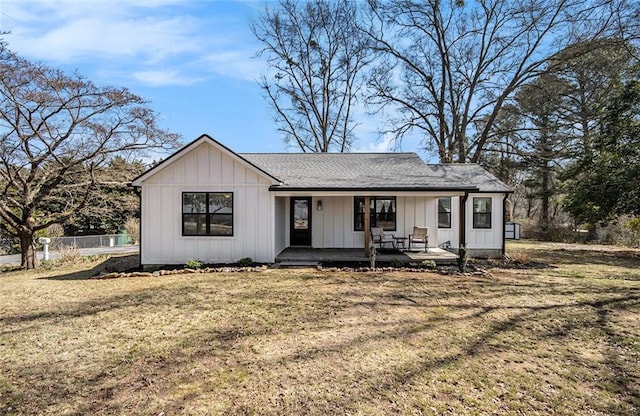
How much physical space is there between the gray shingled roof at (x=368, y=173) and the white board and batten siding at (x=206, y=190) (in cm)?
77

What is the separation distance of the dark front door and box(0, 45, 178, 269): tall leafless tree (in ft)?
18.9

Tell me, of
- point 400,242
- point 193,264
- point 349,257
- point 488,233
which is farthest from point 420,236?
point 193,264

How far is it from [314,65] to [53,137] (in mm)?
18365

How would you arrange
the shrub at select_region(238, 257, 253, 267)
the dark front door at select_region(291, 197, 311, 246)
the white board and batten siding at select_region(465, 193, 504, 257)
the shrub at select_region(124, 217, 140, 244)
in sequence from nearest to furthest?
the shrub at select_region(238, 257, 253, 267), the dark front door at select_region(291, 197, 311, 246), the white board and batten siding at select_region(465, 193, 504, 257), the shrub at select_region(124, 217, 140, 244)

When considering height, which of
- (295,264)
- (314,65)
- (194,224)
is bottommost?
(295,264)

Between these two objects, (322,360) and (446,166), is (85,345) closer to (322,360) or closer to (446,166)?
(322,360)

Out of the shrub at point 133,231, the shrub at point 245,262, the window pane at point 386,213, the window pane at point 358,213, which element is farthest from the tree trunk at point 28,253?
the window pane at point 386,213

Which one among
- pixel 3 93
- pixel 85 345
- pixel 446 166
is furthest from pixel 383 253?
pixel 3 93

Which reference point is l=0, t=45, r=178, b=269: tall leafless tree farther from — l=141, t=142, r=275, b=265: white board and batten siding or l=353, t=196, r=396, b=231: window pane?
l=353, t=196, r=396, b=231: window pane

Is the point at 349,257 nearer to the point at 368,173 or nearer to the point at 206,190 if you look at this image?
the point at 368,173

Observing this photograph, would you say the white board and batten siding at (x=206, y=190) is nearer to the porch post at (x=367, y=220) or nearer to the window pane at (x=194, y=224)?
the window pane at (x=194, y=224)

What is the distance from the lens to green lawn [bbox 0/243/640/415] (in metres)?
3.37

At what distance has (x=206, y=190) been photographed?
1074cm

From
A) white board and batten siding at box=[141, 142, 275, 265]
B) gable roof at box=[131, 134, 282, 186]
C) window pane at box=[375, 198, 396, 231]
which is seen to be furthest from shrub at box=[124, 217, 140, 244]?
window pane at box=[375, 198, 396, 231]
